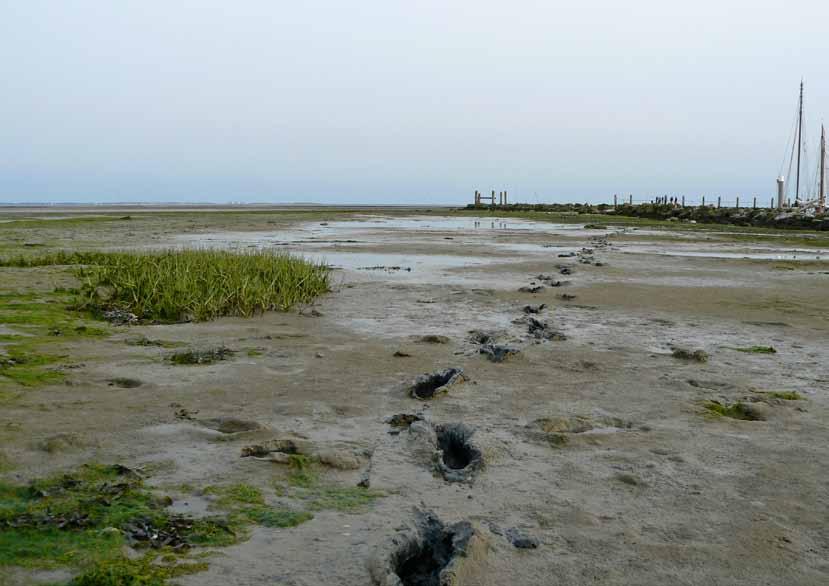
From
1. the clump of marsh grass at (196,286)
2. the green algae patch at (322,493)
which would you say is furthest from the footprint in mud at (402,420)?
the clump of marsh grass at (196,286)

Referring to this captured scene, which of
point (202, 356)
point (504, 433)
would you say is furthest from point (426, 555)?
point (202, 356)

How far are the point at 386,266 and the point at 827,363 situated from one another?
12.1 m

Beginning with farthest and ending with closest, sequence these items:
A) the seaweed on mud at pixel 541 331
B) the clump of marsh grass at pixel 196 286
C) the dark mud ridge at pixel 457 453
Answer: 1. the clump of marsh grass at pixel 196 286
2. the seaweed on mud at pixel 541 331
3. the dark mud ridge at pixel 457 453

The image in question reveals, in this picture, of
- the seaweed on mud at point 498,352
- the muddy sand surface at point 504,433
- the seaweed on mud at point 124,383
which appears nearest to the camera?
the muddy sand surface at point 504,433

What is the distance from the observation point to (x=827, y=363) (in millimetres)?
7730

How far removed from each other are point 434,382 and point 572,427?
5.06ft

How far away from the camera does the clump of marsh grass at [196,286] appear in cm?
999

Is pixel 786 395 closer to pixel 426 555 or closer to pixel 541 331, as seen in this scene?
pixel 541 331

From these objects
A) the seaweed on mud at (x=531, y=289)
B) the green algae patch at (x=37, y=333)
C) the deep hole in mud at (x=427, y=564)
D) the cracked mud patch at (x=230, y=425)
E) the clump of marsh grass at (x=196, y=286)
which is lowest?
the deep hole in mud at (x=427, y=564)

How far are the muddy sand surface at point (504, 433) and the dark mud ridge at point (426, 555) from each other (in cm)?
5

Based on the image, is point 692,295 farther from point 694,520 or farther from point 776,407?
point 694,520

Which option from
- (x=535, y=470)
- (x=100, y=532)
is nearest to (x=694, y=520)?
(x=535, y=470)

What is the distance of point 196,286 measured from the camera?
10.4 m

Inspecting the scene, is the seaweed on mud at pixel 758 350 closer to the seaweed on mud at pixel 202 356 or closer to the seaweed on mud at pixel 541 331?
the seaweed on mud at pixel 541 331
